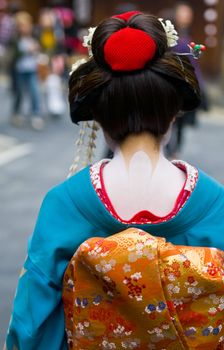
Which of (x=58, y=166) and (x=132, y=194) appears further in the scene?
(x=58, y=166)

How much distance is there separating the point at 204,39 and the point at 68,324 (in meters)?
16.4

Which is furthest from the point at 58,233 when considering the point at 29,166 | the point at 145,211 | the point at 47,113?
the point at 47,113

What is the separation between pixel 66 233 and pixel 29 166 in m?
6.78

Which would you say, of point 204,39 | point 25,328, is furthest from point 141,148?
point 204,39

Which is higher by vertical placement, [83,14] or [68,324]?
[68,324]

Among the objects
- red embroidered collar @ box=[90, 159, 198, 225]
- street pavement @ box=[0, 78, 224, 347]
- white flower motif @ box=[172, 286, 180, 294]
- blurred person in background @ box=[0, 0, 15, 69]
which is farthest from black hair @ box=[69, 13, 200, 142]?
blurred person in background @ box=[0, 0, 15, 69]

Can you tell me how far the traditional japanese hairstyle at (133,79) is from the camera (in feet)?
7.14

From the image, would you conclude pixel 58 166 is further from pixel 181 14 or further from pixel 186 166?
pixel 186 166

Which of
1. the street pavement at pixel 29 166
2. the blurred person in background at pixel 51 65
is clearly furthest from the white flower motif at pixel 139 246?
the blurred person in background at pixel 51 65

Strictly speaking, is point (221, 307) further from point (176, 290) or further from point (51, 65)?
point (51, 65)

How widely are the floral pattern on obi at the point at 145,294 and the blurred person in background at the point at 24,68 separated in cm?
986

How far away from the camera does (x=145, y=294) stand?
81.7 inches

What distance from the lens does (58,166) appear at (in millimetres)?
8883

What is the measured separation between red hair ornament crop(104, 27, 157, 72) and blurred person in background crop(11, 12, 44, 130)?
977cm
